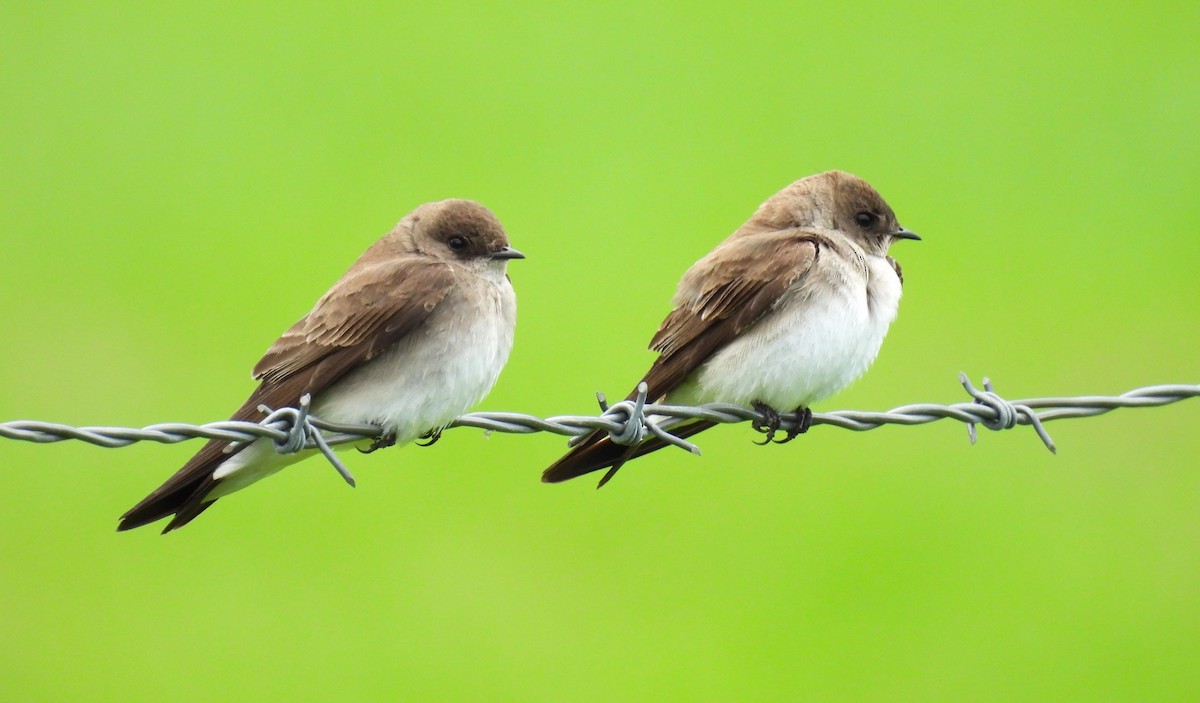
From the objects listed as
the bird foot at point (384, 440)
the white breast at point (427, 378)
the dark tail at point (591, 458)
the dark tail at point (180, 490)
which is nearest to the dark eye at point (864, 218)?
the dark tail at point (591, 458)

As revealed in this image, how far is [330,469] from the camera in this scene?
26.5 ft

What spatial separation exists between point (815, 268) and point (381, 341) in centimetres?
153

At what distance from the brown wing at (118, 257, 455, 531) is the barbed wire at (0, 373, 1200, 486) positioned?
0.21m

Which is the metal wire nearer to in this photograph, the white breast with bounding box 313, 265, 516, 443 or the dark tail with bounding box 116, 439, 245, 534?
the white breast with bounding box 313, 265, 516, 443

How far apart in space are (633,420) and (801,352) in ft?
3.29

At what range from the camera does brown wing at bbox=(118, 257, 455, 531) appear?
4.50 m

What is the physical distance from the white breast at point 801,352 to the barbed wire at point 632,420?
0.89 ft

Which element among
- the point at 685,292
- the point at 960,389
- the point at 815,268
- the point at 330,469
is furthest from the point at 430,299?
the point at 960,389

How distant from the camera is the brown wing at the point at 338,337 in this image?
4.50m

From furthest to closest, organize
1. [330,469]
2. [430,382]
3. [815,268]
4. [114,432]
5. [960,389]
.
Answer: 1. [960,389]
2. [330,469]
3. [815,268]
4. [430,382]
5. [114,432]

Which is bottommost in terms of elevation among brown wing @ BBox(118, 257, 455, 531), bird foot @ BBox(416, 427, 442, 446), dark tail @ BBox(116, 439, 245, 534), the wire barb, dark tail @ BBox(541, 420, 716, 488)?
dark tail @ BBox(541, 420, 716, 488)

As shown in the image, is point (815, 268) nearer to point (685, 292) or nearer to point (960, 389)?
point (685, 292)

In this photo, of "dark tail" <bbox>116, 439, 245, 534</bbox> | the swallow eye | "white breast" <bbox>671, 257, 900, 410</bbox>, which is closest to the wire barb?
"white breast" <bbox>671, 257, 900, 410</bbox>

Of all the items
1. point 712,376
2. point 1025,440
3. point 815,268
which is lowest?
point 1025,440
